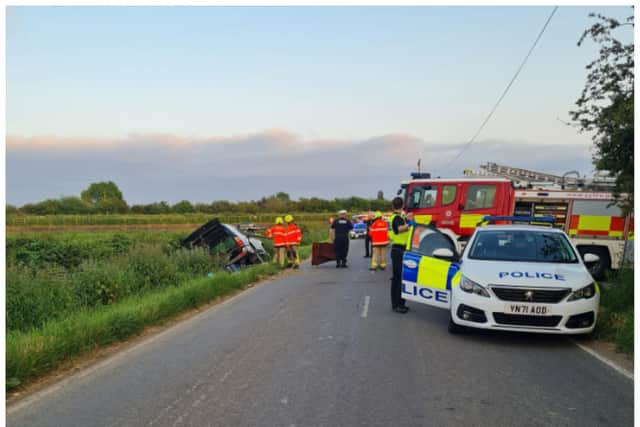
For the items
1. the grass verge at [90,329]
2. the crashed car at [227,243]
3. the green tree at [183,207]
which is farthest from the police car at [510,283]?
the green tree at [183,207]

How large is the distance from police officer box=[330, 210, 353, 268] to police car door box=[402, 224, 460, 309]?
875 cm

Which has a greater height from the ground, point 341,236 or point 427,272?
point 427,272

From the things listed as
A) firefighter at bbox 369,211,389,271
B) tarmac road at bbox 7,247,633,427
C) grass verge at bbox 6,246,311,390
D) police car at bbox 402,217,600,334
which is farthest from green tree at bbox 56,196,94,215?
police car at bbox 402,217,600,334

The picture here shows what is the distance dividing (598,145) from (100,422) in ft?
30.8

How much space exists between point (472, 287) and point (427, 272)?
4.46ft

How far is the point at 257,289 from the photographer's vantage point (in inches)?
547

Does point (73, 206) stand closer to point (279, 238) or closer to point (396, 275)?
point (279, 238)

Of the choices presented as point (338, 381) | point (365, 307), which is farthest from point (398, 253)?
point (338, 381)

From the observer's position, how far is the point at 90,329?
7672mm

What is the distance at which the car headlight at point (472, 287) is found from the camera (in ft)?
24.5

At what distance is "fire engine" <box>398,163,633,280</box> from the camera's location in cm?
1496

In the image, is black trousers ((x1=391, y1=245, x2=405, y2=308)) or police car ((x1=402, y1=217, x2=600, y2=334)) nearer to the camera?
police car ((x1=402, y1=217, x2=600, y2=334))

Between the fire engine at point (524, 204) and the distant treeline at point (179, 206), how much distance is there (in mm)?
59912

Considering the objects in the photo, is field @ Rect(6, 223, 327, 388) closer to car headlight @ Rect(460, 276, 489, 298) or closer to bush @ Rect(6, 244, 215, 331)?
bush @ Rect(6, 244, 215, 331)
